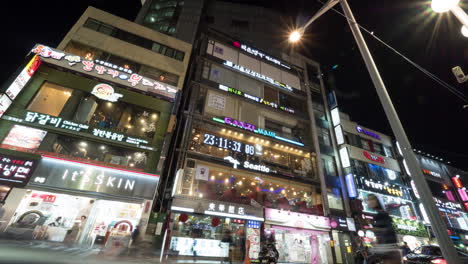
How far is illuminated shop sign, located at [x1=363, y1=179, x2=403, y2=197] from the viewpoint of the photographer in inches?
Answer: 985

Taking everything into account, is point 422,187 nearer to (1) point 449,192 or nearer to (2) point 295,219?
(2) point 295,219

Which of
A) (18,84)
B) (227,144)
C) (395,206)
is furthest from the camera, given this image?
(395,206)

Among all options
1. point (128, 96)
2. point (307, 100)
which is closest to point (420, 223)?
point (307, 100)

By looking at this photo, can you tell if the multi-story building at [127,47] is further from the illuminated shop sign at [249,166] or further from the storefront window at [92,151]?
the illuminated shop sign at [249,166]

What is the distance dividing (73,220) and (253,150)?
48.2 ft

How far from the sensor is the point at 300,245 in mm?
17953

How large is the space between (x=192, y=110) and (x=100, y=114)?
7.41 metres

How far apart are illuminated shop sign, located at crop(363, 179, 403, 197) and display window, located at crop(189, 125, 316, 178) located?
26.8 ft

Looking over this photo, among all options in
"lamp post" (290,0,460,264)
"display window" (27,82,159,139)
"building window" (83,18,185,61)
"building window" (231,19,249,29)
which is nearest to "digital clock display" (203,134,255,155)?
"display window" (27,82,159,139)

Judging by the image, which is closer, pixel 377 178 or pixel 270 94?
pixel 270 94

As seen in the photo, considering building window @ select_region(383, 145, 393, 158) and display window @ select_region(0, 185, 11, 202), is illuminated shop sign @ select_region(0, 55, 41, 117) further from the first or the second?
building window @ select_region(383, 145, 393, 158)

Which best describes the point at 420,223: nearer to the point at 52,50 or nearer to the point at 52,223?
the point at 52,223

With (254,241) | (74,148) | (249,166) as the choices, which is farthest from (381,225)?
(74,148)

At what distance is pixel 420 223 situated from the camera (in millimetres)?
26094
